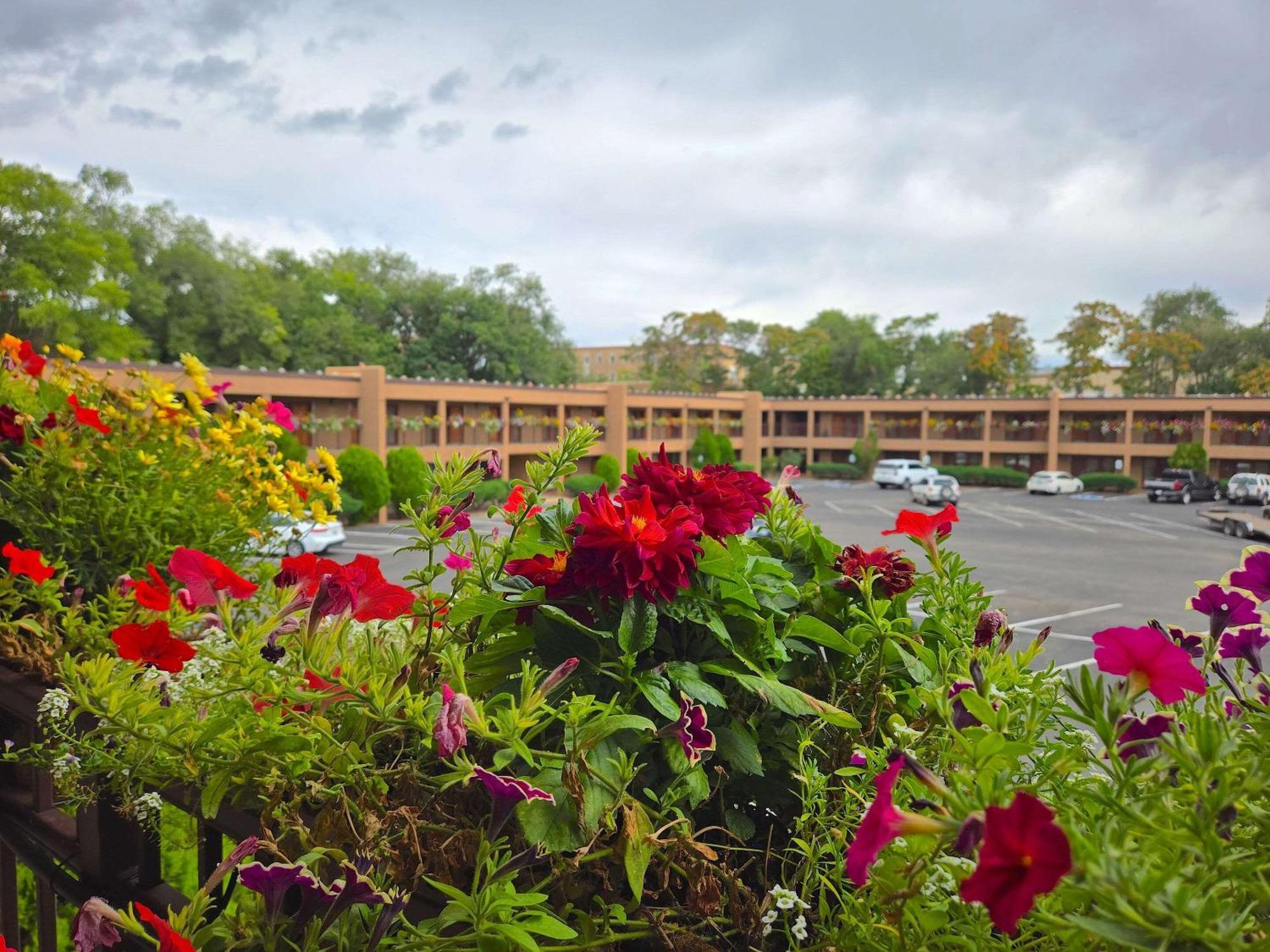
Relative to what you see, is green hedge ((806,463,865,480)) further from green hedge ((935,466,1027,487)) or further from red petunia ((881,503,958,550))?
red petunia ((881,503,958,550))

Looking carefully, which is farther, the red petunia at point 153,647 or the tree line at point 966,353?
the tree line at point 966,353

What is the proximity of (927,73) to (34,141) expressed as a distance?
35.4m

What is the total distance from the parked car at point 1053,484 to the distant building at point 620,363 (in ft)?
70.0

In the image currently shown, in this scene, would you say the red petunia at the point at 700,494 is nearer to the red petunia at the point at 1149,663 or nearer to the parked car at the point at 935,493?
the red petunia at the point at 1149,663

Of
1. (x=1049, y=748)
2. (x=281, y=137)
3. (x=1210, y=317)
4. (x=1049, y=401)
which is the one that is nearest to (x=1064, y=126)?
(x=1210, y=317)

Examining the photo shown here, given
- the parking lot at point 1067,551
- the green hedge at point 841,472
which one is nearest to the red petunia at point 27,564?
the parking lot at point 1067,551

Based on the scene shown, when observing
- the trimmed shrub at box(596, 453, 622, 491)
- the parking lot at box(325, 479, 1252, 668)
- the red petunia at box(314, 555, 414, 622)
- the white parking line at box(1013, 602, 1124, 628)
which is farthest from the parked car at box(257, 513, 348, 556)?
the trimmed shrub at box(596, 453, 622, 491)

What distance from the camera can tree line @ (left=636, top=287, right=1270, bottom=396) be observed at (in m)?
41.6

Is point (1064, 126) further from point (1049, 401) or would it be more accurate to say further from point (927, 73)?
point (927, 73)

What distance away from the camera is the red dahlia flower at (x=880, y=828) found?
1.51 ft

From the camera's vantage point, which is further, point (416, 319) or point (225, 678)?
point (416, 319)

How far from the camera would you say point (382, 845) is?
0.78m

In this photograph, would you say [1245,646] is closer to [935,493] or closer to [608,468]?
[608,468]

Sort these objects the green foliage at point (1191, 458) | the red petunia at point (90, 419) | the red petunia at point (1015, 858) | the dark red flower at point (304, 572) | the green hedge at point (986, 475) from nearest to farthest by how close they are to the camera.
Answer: the red petunia at point (1015, 858) → the dark red flower at point (304, 572) → the red petunia at point (90, 419) → the green foliage at point (1191, 458) → the green hedge at point (986, 475)
